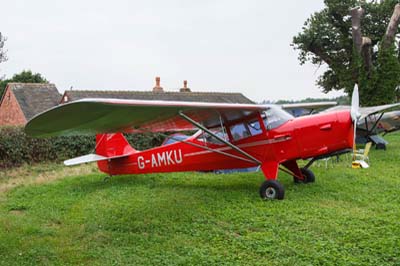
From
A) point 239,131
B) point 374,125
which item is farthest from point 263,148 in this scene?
point 374,125

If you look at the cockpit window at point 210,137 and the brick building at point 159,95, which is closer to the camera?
the cockpit window at point 210,137

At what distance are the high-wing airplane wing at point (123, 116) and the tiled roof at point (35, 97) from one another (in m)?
16.2

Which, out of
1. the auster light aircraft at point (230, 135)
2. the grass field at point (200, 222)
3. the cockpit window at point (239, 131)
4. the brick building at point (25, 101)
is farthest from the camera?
the brick building at point (25, 101)

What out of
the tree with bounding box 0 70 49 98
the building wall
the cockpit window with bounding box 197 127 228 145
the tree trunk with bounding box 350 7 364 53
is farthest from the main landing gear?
the tree with bounding box 0 70 49 98

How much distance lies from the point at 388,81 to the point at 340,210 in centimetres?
1433

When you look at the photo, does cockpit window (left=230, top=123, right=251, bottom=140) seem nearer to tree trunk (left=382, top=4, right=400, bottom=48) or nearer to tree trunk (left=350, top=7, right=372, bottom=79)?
tree trunk (left=350, top=7, right=372, bottom=79)

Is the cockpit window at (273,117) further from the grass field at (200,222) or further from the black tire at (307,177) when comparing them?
the black tire at (307,177)

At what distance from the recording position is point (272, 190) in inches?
283

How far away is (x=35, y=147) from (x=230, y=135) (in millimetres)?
8490

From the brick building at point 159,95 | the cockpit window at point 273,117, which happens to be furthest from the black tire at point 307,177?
the brick building at point 159,95

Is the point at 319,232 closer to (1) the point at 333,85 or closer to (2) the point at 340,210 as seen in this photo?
(2) the point at 340,210

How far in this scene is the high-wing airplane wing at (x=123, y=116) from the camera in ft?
15.3

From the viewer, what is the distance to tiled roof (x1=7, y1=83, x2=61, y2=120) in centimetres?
2181

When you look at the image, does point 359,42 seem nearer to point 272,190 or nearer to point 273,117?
point 273,117
